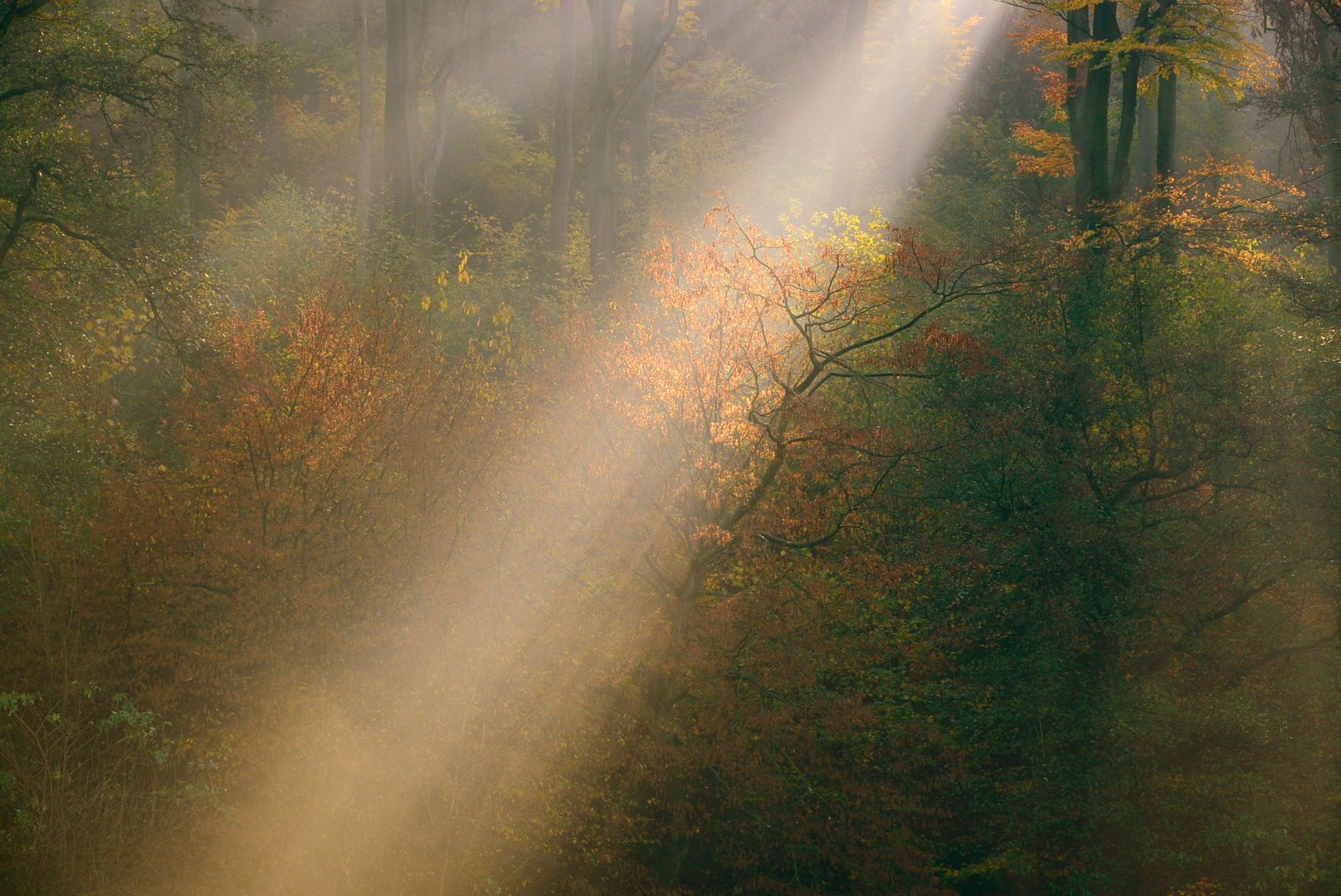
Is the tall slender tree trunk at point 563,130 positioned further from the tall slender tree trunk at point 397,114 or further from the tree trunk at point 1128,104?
the tree trunk at point 1128,104

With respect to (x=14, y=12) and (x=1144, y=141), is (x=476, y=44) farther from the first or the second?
(x=14, y=12)

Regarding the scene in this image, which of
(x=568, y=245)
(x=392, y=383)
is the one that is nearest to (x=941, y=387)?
(x=392, y=383)

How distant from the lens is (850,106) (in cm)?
2377

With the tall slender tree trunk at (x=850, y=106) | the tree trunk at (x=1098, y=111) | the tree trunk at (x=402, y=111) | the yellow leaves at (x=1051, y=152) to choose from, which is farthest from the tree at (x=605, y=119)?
the tree trunk at (x=1098, y=111)

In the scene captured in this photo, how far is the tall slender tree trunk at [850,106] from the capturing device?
23.5 metres

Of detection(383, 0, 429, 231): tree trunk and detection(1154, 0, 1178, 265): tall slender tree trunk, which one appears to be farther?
detection(383, 0, 429, 231): tree trunk

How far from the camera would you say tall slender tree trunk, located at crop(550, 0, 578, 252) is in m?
26.7

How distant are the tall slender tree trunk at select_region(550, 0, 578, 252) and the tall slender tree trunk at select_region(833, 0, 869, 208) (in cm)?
770

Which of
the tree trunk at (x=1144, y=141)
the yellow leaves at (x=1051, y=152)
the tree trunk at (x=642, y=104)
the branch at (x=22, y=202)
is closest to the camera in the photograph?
the branch at (x=22, y=202)

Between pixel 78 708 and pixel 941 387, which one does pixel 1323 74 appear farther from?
pixel 78 708

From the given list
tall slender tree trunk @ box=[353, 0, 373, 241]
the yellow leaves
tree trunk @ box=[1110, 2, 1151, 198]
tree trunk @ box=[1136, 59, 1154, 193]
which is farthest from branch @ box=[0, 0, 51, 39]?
tree trunk @ box=[1136, 59, 1154, 193]

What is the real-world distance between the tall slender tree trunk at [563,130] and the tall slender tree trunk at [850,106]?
7695mm

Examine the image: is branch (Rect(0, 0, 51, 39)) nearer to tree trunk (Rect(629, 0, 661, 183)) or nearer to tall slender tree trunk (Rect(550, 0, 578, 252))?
tall slender tree trunk (Rect(550, 0, 578, 252))

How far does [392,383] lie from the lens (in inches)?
626
